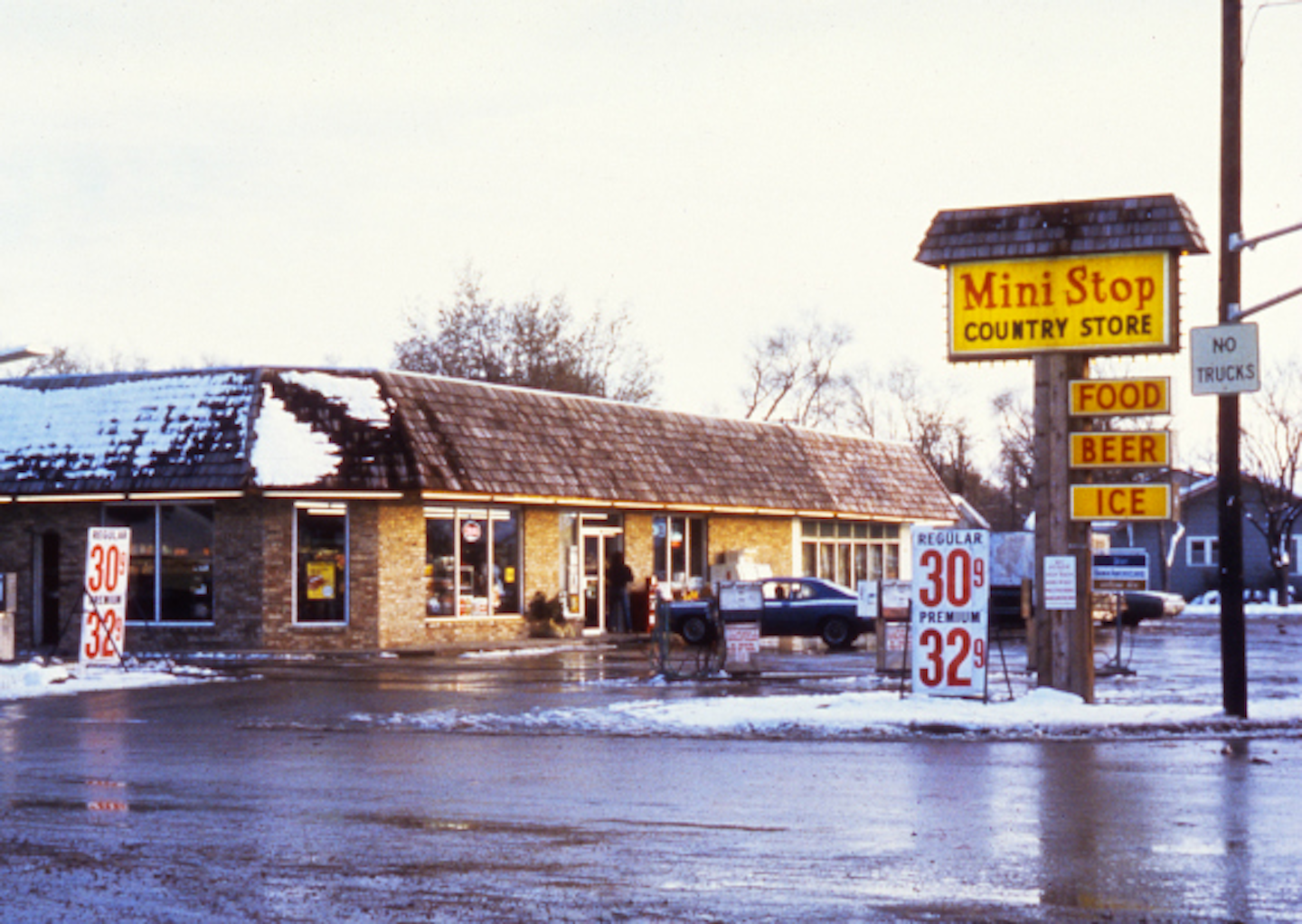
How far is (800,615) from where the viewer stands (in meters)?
32.0

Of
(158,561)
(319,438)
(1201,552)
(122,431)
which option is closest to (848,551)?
(319,438)

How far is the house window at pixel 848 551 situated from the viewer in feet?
145

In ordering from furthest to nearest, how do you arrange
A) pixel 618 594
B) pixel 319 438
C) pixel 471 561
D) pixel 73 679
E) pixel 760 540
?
pixel 760 540, pixel 618 594, pixel 471 561, pixel 319 438, pixel 73 679

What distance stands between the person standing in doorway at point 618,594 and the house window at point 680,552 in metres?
1.28

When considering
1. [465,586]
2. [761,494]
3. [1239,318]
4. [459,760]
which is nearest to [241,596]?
[465,586]

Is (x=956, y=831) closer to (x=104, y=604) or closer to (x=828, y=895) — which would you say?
(x=828, y=895)

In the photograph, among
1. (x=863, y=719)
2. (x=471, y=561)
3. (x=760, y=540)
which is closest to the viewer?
(x=863, y=719)

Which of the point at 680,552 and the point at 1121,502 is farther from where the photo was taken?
the point at 680,552

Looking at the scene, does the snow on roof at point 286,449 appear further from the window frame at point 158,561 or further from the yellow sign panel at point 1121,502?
the yellow sign panel at point 1121,502

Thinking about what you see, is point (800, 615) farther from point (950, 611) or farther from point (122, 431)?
point (950, 611)

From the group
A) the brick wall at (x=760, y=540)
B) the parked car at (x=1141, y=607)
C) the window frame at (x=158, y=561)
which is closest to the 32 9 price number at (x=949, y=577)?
the window frame at (x=158, y=561)

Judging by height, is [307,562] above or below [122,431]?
below

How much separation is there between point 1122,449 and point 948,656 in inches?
123

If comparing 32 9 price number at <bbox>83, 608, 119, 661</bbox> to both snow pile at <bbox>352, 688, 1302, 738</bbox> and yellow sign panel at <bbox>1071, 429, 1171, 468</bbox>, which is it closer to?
snow pile at <bbox>352, 688, 1302, 738</bbox>
